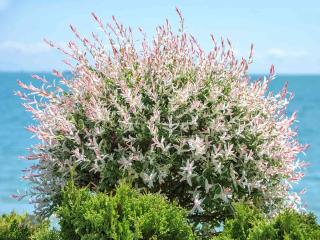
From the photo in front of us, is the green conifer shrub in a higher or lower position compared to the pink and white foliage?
lower

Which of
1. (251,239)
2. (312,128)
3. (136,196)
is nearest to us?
(251,239)

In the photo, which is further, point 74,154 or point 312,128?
point 312,128

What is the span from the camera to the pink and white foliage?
7.93 metres

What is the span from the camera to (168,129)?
780 centimetres

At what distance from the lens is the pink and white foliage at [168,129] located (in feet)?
26.0

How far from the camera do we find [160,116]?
8.14m

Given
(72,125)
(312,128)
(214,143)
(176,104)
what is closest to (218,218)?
(214,143)

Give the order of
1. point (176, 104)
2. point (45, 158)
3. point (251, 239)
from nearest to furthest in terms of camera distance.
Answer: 1. point (251, 239)
2. point (176, 104)
3. point (45, 158)

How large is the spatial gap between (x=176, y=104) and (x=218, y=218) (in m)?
1.72

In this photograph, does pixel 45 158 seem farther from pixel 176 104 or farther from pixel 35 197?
pixel 176 104

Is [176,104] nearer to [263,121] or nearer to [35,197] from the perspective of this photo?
[263,121]

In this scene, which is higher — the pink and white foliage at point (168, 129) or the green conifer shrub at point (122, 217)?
the pink and white foliage at point (168, 129)

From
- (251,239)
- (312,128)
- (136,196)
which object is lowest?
(251,239)

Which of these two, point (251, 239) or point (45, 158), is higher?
point (45, 158)
